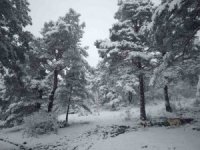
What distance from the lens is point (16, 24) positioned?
1121cm

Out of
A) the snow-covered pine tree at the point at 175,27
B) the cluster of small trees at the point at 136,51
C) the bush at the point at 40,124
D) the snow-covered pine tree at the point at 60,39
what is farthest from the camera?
the snow-covered pine tree at the point at 60,39

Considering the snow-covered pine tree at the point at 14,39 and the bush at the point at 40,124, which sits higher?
the snow-covered pine tree at the point at 14,39

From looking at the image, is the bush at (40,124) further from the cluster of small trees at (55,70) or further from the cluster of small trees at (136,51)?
the cluster of small trees at (136,51)

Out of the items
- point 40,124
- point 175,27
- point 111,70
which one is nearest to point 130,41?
point 111,70

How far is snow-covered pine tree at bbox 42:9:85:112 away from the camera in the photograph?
64.9 feet

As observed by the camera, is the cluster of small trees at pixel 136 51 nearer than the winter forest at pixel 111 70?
No

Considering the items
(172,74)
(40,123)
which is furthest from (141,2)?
(40,123)

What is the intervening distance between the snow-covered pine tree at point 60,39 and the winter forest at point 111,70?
0.10 metres

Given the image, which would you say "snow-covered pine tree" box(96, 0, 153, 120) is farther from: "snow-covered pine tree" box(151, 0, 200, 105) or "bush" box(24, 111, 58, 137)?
"bush" box(24, 111, 58, 137)

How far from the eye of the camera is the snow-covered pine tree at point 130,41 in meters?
16.2

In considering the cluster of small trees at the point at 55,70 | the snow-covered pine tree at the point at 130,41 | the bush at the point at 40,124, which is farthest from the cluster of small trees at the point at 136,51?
the bush at the point at 40,124

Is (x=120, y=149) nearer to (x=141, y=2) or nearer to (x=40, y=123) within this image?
(x=40, y=123)

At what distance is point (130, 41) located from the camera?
17.1 meters

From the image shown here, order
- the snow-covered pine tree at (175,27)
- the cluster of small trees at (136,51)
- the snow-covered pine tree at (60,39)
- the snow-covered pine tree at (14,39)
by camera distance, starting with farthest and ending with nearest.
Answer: the snow-covered pine tree at (60,39), the cluster of small trees at (136,51), the snow-covered pine tree at (14,39), the snow-covered pine tree at (175,27)
